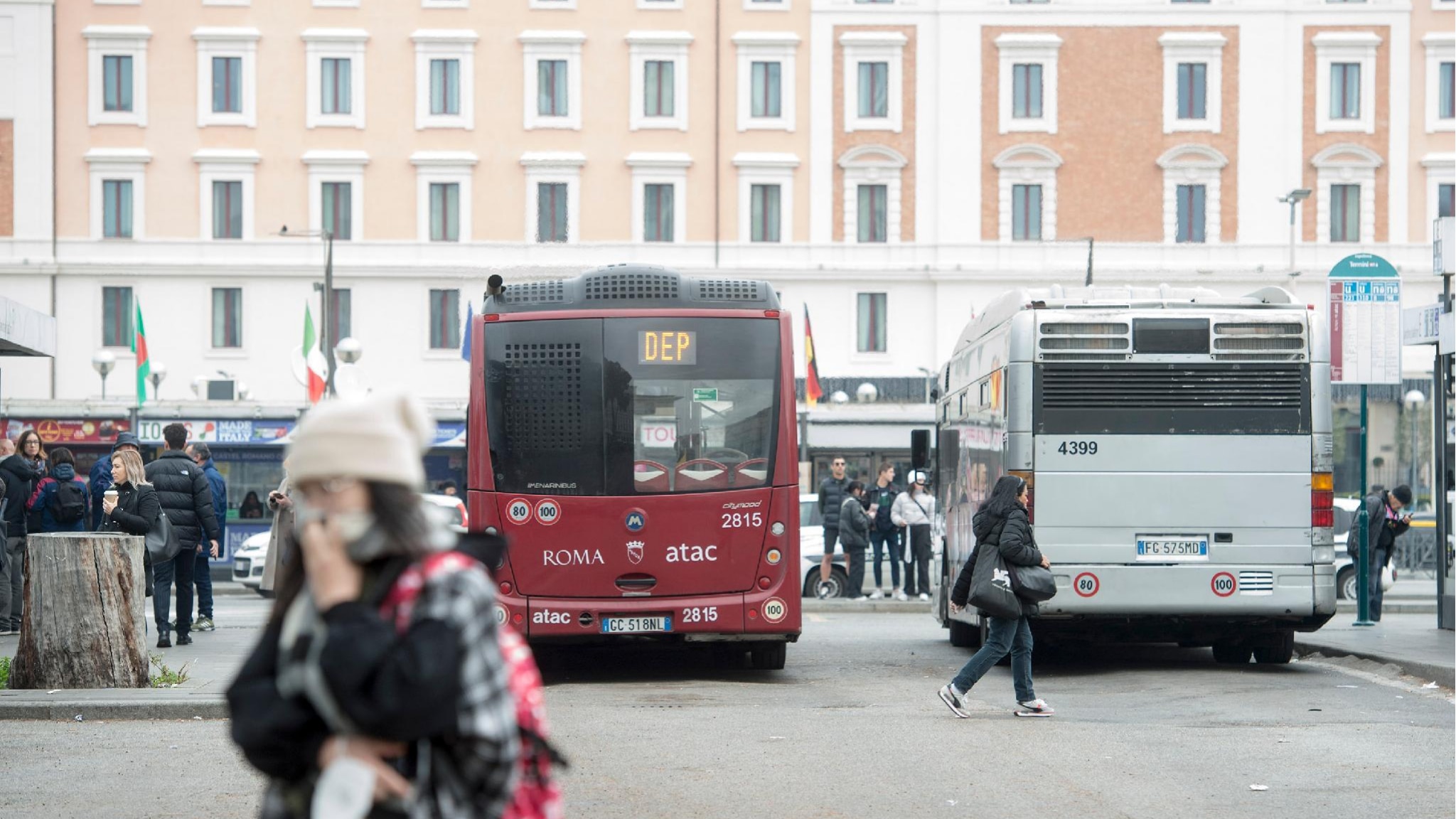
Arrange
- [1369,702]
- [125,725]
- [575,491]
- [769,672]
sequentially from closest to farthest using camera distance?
[125,725] < [1369,702] < [575,491] < [769,672]

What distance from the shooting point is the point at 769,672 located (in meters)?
15.0


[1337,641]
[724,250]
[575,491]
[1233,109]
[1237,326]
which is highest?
Answer: [1233,109]

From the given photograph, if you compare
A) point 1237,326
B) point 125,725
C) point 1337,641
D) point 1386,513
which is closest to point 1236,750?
point 1237,326

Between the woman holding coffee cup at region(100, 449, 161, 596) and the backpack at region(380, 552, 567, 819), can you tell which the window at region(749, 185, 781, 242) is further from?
the backpack at region(380, 552, 567, 819)

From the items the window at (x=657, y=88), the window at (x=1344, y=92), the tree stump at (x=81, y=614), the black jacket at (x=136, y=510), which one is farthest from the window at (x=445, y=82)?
the tree stump at (x=81, y=614)

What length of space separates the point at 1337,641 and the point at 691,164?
38.9 m

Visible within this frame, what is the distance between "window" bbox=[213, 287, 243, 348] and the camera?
53469mm

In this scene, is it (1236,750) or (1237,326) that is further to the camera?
(1237,326)

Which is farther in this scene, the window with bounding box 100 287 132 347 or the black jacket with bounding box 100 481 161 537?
the window with bounding box 100 287 132 347

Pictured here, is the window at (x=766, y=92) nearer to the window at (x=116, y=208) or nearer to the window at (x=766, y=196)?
the window at (x=766, y=196)

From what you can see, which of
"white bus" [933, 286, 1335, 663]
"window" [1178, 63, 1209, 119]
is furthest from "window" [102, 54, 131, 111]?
"white bus" [933, 286, 1335, 663]

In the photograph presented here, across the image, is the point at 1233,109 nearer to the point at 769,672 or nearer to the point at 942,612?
the point at 942,612

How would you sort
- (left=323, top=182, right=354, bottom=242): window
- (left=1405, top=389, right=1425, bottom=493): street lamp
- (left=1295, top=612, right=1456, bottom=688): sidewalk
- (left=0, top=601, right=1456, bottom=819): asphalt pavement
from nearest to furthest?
(left=0, top=601, right=1456, bottom=819): asphalt pavement, (left=1295, top=612, right=1456, bottom=688): sidewalk, (left=1405, top=389, right=1425, bottom=493): street lamp, (left=323, top=182, right=354, bottom=242): window

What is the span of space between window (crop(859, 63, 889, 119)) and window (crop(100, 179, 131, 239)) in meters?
21.8
